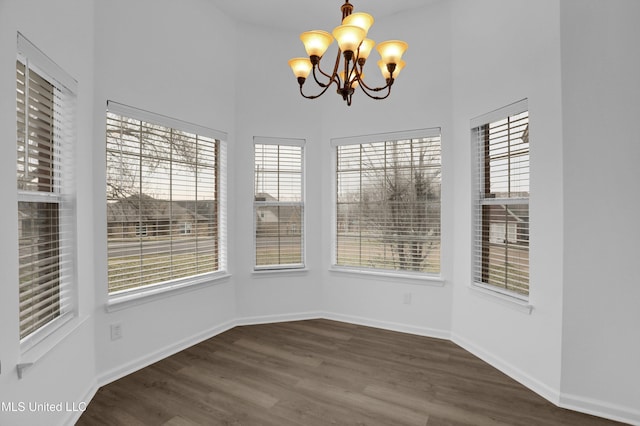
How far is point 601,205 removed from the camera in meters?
2.26

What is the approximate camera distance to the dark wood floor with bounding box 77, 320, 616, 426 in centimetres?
225

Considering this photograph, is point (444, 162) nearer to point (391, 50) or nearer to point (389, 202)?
point (389, 202)

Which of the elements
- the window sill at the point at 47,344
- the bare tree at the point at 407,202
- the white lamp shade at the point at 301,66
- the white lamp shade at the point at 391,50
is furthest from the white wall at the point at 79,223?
the bare tree at the point at 407,202

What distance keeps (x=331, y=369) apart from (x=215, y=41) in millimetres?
3473

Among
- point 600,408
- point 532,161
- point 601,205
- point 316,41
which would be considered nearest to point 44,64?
point 316,41

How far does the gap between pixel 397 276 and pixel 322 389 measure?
1.60 metres

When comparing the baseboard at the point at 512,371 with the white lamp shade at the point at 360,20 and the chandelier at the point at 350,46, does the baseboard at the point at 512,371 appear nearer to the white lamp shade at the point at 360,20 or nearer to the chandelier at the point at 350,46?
the chandelier at the point at 350,46

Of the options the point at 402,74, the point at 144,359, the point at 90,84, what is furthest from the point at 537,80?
the point at 144,359

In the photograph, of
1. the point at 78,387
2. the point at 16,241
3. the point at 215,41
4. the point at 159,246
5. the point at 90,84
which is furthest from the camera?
the point at 215,41

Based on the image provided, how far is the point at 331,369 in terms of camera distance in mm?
2939

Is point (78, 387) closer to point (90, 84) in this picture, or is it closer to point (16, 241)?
point (16, 241)

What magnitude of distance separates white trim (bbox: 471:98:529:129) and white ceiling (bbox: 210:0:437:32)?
4.76ft

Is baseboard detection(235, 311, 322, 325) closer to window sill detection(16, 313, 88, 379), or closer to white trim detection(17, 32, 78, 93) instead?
window sill detection(16, 313, 88, 379)

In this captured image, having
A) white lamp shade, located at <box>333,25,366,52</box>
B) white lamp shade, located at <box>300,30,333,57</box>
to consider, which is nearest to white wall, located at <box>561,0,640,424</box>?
white lamp shade, located at <box>333,25,366,52</box>
